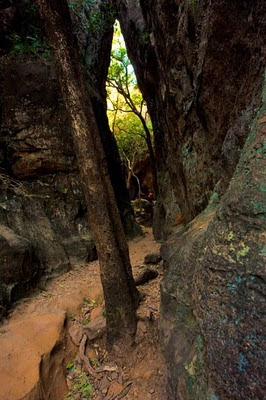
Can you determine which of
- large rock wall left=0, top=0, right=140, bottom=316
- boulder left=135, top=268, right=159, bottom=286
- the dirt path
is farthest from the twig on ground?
large rock wall left=0, top=0, right=140, bottom=316

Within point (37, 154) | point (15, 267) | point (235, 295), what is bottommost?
point (15, 267)

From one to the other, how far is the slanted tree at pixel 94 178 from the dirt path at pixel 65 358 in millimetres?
361

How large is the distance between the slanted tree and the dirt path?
36 cm

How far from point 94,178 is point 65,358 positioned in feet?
10.1

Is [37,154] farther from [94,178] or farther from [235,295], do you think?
[235,295]

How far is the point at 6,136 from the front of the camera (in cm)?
723

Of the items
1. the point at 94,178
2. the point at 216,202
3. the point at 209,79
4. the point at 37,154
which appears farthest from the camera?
the point at 37,154

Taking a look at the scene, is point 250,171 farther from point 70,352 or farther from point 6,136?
point 6,136

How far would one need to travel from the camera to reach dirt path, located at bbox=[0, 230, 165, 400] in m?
3.47

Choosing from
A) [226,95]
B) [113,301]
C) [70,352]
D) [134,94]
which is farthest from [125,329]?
[134,94]

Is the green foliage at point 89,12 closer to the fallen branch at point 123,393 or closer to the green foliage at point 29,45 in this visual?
the green foliage at point 29,45

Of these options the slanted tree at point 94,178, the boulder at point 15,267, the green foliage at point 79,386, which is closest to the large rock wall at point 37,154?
the boulder at point 15,267

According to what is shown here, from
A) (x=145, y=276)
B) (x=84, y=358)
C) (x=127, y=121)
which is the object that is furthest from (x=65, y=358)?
(x=127, y=121)

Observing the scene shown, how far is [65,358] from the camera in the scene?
163 inches
